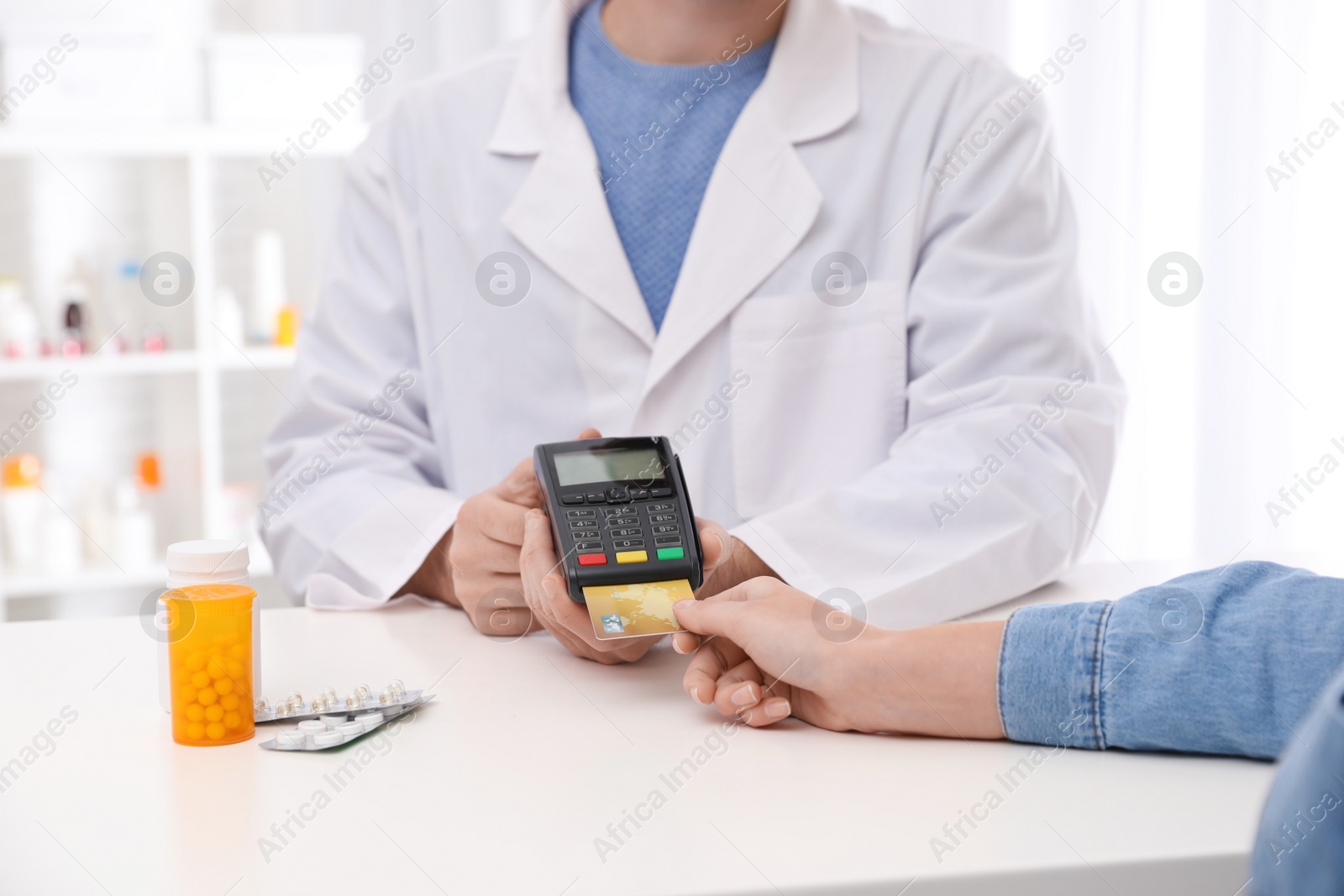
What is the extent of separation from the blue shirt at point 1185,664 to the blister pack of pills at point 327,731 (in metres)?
0.33

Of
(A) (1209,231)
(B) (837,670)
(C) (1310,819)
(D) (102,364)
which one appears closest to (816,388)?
(B) (837,670)

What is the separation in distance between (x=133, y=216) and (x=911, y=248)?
1.68 meters

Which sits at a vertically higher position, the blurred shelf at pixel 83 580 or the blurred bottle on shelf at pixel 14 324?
the blurred bottle on shelf at pixel 14 324

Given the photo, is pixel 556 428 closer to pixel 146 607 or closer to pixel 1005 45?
pixel 146 607

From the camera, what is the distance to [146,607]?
713 mm

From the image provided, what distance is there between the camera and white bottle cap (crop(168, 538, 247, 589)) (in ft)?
2.09

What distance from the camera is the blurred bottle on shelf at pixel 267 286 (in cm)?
209

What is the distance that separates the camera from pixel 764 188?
1.07 m

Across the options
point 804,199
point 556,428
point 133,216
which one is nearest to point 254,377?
point 133,216

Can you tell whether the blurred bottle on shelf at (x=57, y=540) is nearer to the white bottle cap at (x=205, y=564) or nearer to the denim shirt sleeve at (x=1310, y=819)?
the white bottle cap at (x=205, y=564)

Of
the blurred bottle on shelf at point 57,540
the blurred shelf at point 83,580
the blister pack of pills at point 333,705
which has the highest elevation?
the blister pack of pills at point 333,705

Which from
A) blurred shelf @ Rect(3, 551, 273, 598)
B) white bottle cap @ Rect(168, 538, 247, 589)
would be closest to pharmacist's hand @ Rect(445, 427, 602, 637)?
white bottle cap @ Rect(168, 538, 247, 589)

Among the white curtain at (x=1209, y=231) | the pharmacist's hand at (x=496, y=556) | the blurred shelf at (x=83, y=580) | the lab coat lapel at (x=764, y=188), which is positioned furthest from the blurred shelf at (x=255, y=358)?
the pharmacist's hand at (x=496, y=556)

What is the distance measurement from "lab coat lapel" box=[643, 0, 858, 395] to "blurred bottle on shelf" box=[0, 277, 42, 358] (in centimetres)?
141
